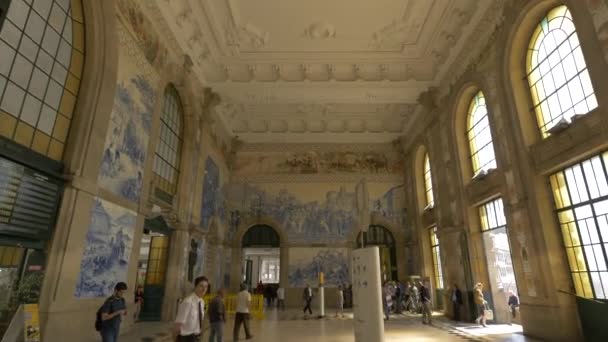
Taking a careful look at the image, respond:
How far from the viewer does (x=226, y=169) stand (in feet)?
58.7

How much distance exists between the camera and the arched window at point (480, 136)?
1040cm

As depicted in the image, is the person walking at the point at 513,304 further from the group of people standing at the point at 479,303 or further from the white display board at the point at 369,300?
the white display board at the point at 369,300

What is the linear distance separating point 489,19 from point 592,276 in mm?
7148

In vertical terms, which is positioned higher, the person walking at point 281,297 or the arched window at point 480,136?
the arched window at point 480,136

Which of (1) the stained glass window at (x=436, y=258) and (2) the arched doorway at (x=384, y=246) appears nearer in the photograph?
(1) the stained glass window at (x=436, y=258)

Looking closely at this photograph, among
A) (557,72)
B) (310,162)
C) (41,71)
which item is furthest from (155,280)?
(557,72)

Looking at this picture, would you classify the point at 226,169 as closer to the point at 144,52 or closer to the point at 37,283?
the point at 144,52

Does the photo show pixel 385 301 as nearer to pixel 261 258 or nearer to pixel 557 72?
pixel 557 72

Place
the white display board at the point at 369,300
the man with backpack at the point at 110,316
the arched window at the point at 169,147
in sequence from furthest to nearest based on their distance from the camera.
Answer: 1. the arched window at the point at 169,147
2. the white display board at the point at 369,300
3. the man with backpack at the point at 110,316

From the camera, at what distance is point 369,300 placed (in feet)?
17.9

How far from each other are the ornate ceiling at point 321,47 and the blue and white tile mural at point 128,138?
2565mm

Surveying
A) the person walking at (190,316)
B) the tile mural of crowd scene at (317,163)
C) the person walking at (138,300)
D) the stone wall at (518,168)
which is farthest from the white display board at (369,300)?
the tile mural of crowd scene at (317,163)

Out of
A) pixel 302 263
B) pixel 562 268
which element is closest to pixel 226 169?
pixel 302 263

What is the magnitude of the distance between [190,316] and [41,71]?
521 cm
